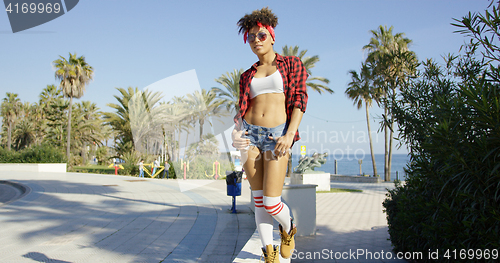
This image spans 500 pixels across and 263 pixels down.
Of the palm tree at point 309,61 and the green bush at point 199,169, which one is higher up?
the palm tree at point 309,61

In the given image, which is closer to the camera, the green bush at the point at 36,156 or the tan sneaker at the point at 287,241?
the tan sneaker at the point at 287,241

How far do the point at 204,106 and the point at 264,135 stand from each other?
23.1 metres

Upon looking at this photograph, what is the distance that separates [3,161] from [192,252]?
99.2 ft

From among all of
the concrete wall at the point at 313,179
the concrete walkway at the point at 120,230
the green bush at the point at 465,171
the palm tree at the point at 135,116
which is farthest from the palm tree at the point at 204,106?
the green bush at the point at 465,171

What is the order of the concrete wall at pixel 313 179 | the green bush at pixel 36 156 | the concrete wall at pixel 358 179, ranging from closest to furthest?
the concrete wall at pixel 313 179, the concrete wall at pixel 358 179, the green bush at pixel 36 156

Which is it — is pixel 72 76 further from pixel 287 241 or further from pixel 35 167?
pixel 287 241

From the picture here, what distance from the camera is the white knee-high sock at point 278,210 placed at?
8.88 ft

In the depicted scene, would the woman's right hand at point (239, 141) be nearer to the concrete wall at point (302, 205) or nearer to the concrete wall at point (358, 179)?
the concrete wall at point (302, 205)

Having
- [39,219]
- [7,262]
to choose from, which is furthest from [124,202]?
[7,262]

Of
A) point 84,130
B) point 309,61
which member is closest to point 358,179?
point 309,61

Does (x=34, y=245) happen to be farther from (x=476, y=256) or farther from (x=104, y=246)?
(x=476, y=256)

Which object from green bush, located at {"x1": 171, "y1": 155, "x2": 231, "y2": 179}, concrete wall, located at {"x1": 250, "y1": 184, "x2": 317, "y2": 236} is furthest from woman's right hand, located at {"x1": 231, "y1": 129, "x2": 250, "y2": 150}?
green bush, located at {"x1": 171, "y1": 155, "x2": 231, "y2": 179}

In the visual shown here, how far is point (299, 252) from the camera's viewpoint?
5.62 meters

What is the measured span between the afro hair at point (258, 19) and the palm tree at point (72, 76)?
1190 inches
